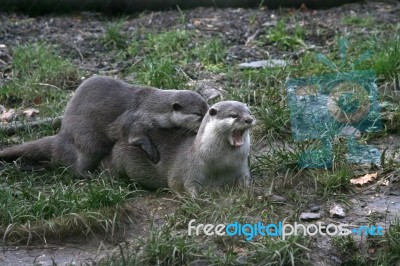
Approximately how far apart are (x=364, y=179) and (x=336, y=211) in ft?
1.53

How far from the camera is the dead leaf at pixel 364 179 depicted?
6023 mm

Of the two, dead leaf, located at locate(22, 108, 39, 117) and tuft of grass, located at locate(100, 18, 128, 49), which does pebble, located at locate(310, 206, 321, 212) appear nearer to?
dead leaf, located at locate(22, 108, 39, 117)

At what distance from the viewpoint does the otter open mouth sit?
5.74 m

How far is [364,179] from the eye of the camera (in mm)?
6066

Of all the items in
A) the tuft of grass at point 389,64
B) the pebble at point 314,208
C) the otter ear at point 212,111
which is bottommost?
the pebble at point 314,208

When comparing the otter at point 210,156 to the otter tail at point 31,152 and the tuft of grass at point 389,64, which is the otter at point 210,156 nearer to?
the otter tail at point 31,152

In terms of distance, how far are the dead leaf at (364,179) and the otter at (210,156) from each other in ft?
2.25

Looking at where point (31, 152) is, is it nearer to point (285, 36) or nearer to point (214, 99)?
point (214, 99)

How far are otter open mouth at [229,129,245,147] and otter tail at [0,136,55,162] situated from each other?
1398mm

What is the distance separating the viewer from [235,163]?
5.78m

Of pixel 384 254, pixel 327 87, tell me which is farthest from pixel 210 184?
pixel 327 87

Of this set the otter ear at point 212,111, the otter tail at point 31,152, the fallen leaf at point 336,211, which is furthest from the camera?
the otter tail at point 31,152

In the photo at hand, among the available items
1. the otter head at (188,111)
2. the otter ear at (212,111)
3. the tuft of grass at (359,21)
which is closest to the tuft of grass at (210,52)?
the tuft of grass at (359,21)

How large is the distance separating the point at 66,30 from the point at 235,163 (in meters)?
3.60
